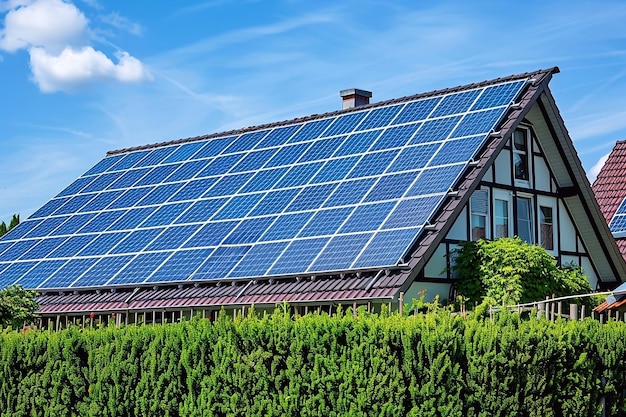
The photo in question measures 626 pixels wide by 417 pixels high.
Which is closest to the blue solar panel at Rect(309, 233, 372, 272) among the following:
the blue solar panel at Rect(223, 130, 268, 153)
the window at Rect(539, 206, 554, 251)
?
the window at Rect(539, 206, 554, 251)

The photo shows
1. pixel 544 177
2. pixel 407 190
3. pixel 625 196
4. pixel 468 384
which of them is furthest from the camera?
pixel 625 196

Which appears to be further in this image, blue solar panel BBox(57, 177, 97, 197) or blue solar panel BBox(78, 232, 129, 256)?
blue solar panel BBox(57, 177, 97, 197)

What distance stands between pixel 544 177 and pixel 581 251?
2573 millimetres

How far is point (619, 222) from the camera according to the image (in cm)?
3400

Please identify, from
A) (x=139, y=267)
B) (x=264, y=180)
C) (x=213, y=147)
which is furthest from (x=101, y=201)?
(x=264, y=180)

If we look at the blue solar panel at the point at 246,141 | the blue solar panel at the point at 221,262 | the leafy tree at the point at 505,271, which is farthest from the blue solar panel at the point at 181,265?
the leafy tree at the point at 505,271

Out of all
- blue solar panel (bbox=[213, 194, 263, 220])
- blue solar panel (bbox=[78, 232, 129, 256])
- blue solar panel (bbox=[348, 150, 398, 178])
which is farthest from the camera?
blue solar panel (bbox=[78, 232, 129, 256])

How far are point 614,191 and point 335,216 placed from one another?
1661 cm

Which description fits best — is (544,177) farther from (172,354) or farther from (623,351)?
(172,354)

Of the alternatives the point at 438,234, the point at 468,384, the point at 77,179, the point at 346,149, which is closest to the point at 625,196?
the point at 346,149

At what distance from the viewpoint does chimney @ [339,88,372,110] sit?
3297 centimetres

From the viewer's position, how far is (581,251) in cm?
2809

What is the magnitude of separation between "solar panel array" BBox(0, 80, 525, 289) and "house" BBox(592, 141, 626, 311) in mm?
9286

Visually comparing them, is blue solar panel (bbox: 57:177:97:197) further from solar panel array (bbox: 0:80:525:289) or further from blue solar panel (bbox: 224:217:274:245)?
blue solar panel (bbox: 224:217:274:245)
